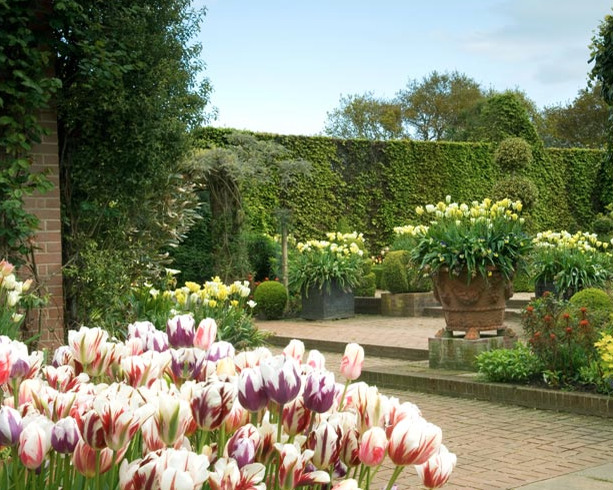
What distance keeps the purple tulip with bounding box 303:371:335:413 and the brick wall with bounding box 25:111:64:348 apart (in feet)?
17.0

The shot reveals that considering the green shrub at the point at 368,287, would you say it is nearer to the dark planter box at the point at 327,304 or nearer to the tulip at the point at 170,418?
the dark planter box at the point at 327,304

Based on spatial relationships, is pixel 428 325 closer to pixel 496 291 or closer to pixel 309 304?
pixel 309 304

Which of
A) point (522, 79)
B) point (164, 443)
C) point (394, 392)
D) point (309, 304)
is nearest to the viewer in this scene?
point (164, 443)

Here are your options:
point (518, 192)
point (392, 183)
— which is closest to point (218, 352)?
point (518, 192)

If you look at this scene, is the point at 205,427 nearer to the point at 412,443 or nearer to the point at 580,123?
the point at 412,443

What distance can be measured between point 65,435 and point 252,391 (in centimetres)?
33

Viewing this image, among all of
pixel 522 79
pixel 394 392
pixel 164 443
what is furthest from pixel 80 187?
pixel 522 79

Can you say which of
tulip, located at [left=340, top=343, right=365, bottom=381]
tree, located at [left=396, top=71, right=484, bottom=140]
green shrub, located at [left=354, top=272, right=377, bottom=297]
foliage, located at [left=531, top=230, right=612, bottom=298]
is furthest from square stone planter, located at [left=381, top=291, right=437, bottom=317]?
tree, located at [left=396, top=71, right=484, bottom=140]

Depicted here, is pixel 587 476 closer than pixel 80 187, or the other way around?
pixel 587 476

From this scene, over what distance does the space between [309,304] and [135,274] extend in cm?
816

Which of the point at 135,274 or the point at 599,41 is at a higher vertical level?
the point at 599,41

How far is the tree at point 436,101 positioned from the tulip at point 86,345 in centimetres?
4355

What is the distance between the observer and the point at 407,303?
50.0ft

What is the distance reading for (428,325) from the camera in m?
13.5
